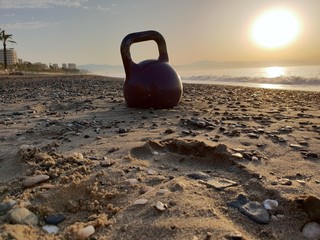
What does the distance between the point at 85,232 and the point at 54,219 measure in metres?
0.35

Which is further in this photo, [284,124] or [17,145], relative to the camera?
[284,124]

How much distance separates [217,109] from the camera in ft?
24.4

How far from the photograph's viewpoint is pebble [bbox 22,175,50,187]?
293 centimetres

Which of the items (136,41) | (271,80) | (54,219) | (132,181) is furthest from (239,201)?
(271,80)

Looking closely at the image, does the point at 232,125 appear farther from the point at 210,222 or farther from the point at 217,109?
the point at 210,222

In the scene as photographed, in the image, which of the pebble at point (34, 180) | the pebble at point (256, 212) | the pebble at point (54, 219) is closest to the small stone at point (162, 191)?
the pebble at point (256, 212)

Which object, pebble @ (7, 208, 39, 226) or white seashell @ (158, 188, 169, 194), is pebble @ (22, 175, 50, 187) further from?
white seashell @ (158, 188, 169, 194)

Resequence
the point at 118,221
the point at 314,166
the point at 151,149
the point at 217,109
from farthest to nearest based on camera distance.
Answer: the point at 217,109 → the point at 151,149 → the point at 314,166 → the point at 118,221

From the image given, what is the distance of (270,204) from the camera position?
2.55 metres

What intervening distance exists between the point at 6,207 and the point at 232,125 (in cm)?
376

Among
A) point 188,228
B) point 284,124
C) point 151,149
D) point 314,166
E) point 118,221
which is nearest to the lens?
point 188,228

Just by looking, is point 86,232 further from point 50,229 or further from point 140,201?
point 140,201

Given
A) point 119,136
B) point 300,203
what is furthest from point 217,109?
point 300,203

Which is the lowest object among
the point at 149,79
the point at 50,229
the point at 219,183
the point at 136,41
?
the point at 50,229
